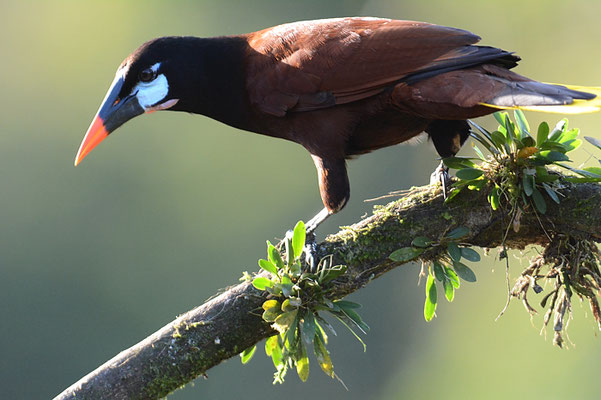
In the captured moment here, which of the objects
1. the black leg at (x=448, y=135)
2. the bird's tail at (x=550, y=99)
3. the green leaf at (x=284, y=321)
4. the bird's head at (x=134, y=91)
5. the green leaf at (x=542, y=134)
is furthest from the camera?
the bird's head at (x=134, y=91)

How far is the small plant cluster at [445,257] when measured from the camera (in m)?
2.52

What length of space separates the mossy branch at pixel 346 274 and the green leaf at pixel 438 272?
6 centimetres

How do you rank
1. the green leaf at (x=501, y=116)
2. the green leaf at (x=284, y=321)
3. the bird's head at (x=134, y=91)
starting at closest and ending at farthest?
the green leaf at (x=284, y=321) < the green leaf at (x=501, y=116) < the bird's head at (x=134, y=91)

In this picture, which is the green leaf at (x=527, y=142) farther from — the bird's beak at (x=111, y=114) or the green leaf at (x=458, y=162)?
the bird's beak at (x=111, y=114)

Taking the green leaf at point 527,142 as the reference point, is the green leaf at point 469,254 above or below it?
below

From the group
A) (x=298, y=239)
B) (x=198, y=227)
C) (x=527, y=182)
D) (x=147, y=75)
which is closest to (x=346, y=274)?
(x=298, y=239)

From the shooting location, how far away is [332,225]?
854cm

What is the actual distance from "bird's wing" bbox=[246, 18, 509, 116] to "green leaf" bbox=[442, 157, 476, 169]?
30 cm

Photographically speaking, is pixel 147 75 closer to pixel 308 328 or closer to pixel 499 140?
pixel 308 328

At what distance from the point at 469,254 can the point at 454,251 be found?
0.05 meters

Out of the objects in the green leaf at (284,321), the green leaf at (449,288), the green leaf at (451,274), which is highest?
the green leaf at (284,321)

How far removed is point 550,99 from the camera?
231 cm

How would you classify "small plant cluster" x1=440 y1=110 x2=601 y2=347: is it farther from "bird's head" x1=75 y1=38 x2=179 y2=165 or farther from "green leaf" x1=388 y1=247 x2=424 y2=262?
"bird's head" x1=75 y1=38 x2=179 y2=165

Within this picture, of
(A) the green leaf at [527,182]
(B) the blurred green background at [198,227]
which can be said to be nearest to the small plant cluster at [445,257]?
(A) the green leaf at [527,182]
